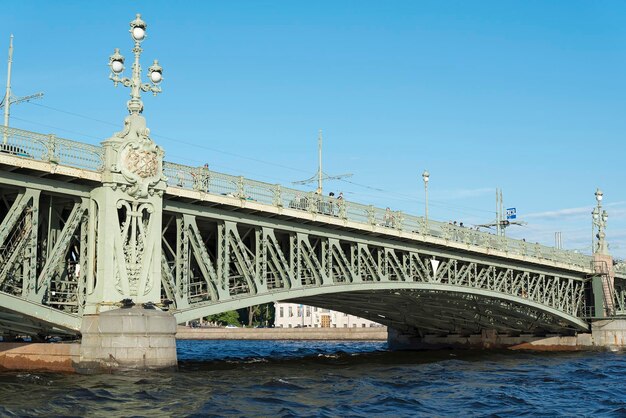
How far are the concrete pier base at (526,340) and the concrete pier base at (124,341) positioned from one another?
39.9m

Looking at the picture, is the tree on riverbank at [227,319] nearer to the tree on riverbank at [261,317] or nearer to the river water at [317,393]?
the tree on riverbank at [261,317]

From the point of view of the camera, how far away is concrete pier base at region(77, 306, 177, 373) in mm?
27047

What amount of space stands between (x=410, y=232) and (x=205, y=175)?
48.6ft

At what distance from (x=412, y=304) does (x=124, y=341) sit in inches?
1127

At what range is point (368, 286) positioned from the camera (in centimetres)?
3975

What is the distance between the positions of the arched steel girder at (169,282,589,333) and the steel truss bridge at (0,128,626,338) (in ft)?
0.36

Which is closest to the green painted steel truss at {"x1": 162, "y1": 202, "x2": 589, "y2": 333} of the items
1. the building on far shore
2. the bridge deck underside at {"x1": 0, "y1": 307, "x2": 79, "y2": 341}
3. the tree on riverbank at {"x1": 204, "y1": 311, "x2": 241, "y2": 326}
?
the bridge deck underside at {"x1": 0, "y1": 307, "x2": 79, "y2": 341}

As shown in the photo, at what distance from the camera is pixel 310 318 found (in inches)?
5305

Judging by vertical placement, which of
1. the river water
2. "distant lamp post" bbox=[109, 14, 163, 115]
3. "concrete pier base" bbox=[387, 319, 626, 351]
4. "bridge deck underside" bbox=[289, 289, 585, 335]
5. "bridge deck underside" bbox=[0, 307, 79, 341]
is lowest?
the river water

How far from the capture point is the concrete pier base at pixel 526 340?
60.0m

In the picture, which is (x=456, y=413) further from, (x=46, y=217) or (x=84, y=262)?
(x=46, y=217)

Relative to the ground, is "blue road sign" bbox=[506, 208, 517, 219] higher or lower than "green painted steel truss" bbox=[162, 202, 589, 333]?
higher

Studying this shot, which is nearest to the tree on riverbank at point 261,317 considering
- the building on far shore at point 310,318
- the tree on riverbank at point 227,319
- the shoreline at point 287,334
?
the building on far shore at point 310,318

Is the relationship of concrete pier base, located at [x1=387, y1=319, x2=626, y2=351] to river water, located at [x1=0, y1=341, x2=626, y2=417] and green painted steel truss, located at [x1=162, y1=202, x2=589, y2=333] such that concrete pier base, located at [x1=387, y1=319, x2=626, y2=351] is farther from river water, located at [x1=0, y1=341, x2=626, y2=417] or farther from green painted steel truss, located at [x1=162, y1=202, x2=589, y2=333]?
river water, located at [x1=0, y1=341, x2=626, y2=417]
